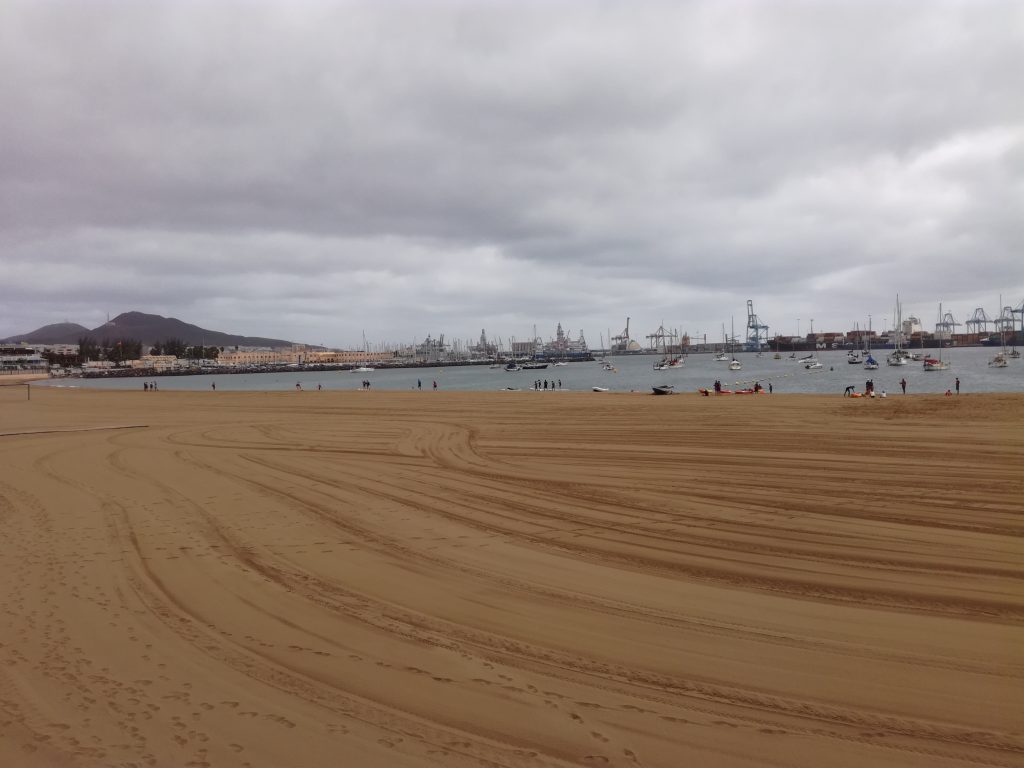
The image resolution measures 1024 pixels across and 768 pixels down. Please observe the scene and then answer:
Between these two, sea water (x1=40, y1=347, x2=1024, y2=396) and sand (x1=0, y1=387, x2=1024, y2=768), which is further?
sea water (x1=40, y1=347, x2=1024, y2=396)

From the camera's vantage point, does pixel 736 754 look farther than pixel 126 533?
No

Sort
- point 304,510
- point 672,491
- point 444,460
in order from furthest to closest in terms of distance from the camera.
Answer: point 444,460
point 672,491
point 304,510

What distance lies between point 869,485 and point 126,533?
1055 cm

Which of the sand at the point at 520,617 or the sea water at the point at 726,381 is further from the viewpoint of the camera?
the sea water at the point at 726,381

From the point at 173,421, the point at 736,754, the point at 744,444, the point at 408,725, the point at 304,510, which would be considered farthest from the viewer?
the point at 173,421

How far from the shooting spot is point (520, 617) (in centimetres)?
501

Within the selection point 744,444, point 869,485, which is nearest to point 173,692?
point 869,485

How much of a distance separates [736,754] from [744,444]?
1234cm

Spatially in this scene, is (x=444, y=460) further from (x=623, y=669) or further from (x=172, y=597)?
(x=623, y=669)

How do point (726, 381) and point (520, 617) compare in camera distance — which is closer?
point (520, 617)

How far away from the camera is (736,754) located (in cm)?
319

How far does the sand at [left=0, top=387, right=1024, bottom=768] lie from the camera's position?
3.37 metres

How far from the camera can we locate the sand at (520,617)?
3371 mm

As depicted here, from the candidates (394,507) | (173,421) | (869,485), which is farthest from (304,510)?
(173,421)
